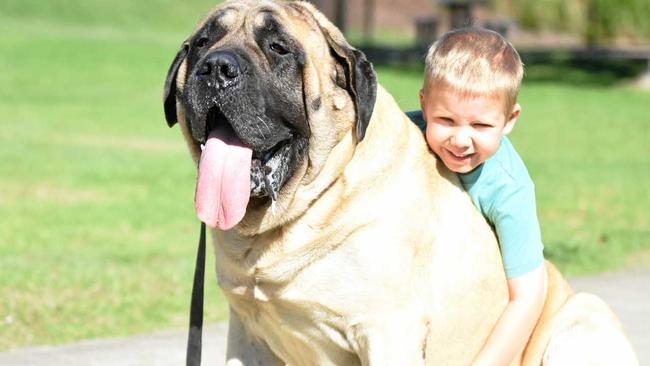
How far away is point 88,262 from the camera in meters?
7.76

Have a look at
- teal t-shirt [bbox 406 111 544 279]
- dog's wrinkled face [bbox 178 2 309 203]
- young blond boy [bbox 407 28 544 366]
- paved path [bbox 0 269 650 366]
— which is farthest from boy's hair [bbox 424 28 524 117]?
paved path [bbox 0 269 650 366]

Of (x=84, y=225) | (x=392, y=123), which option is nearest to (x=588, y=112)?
(x=84, y=225)

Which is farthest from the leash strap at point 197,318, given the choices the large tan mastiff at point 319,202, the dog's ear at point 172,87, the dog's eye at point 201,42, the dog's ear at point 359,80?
the dog's ear at point 359,80

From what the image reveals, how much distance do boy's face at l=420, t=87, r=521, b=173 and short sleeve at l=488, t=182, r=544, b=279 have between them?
178mm

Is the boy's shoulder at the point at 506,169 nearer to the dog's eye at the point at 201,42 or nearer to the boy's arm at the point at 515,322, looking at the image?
the boy's arm at the point at 515,322

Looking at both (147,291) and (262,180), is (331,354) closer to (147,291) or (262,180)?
(262,180)

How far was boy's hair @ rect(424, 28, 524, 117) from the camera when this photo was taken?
388 cm

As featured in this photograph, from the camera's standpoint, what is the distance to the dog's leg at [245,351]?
13.4ft

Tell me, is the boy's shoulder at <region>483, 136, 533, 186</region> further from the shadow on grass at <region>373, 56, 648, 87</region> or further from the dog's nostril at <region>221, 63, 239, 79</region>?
the shadow on grass at <region>373, 56, 648, 87</region>

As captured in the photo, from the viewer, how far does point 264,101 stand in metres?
3.64

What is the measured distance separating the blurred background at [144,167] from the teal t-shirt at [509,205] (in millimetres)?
1083

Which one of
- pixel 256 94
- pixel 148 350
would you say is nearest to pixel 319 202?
pixel 256 94

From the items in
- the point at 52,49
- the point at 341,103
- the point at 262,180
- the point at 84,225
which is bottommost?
the point at 52,49

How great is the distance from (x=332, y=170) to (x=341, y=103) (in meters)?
0.23
